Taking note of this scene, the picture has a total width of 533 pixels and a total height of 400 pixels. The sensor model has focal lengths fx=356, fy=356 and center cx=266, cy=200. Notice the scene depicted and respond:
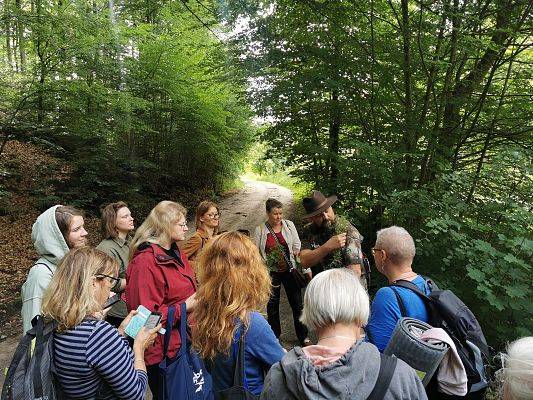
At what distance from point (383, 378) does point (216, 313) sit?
37.6 inches

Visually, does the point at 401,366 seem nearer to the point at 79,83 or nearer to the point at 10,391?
the point at 10,391

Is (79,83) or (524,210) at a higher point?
(79,83)

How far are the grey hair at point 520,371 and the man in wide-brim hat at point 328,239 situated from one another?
194cm

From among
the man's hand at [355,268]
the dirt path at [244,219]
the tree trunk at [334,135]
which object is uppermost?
the tree trunk at [334,135]

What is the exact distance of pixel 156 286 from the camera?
2.55 metres

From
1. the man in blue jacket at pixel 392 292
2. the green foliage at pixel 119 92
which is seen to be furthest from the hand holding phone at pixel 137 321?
the green foliage at pixel 119 92

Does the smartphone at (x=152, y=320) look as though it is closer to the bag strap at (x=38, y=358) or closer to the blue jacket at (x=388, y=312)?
the bag strap at (x=38, y=358)

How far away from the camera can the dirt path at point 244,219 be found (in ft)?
17.0

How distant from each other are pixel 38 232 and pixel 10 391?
128 centimetres

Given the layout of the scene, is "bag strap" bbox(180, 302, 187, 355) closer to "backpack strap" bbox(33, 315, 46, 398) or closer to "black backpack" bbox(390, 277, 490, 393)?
"backpack strap" bbox(33, 315, 46, 398)

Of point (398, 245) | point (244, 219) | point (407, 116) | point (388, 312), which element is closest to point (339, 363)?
point (388, 312)

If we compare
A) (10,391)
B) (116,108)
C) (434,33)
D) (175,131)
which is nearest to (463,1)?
(434,33)

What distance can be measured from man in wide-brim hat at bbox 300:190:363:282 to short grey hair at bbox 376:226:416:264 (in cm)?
77

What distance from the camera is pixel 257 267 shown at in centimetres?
216
